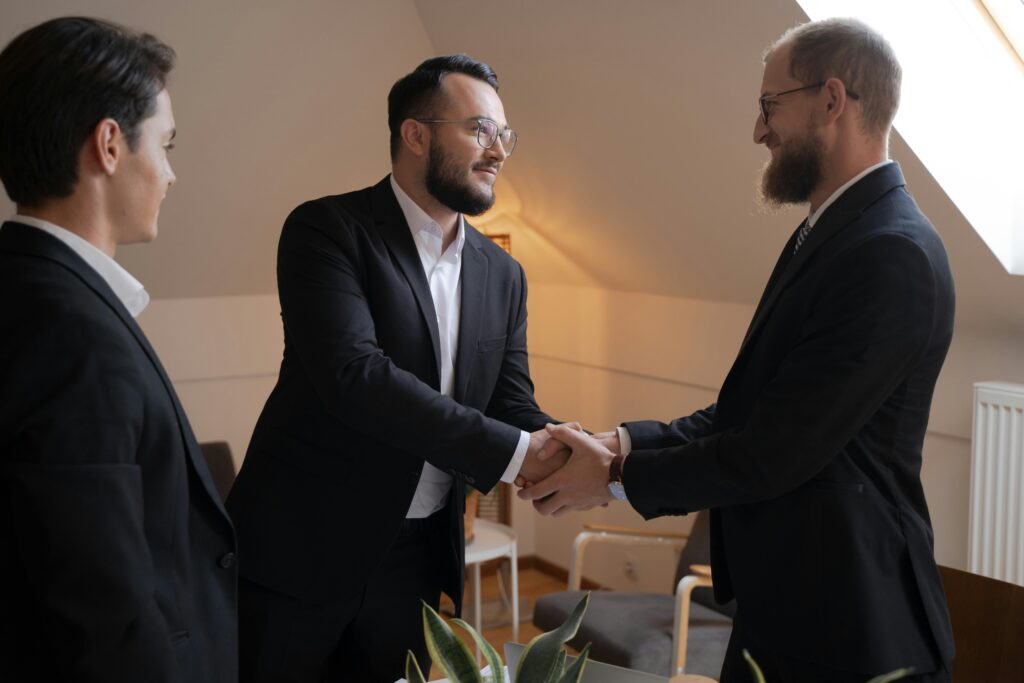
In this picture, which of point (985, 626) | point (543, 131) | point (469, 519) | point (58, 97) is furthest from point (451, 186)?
point (469, 519)

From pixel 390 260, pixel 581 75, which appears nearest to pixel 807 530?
pixel 390 260

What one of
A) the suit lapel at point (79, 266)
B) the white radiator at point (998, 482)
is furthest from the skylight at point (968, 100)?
the suit lapel at point (79, 266)

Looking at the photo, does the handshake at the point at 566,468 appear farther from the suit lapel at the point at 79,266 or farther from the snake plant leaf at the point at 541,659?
the suit lapel at the point at 79,266

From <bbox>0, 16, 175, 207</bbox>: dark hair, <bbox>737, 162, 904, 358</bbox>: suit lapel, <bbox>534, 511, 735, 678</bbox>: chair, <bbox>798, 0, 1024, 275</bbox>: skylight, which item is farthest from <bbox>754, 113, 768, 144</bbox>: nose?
<bbox>534, 511, 735, 678</bbox>: chair

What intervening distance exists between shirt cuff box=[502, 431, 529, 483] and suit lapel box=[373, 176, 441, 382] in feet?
0.69

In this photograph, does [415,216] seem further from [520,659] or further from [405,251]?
[520,659]

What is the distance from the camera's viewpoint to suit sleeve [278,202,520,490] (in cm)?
195

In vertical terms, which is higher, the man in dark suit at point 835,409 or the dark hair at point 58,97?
the dark hair at point 58,97

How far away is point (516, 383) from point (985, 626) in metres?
1.08

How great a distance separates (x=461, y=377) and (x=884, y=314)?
914 mm

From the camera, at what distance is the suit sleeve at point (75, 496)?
110 centimetres

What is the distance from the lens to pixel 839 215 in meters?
1.65

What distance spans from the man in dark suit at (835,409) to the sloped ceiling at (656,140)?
2.60 feet

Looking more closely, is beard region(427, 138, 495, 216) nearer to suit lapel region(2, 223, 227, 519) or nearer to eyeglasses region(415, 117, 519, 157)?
eyeglasses region(415, 117, 519, 157)
